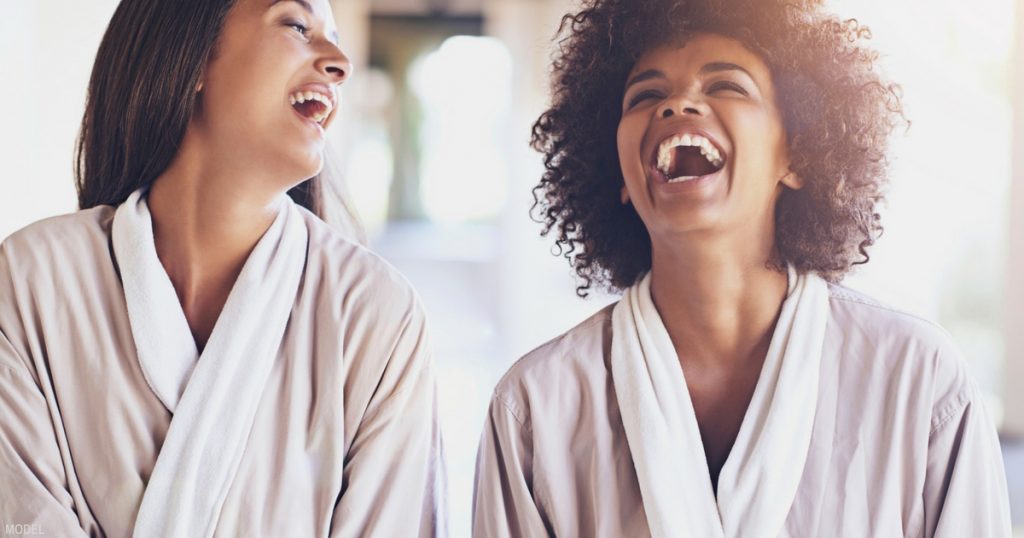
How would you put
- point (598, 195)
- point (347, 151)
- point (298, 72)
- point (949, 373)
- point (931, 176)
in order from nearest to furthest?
point (949, 373) → point (298, 72) → point (598, 195) → point (931, 176) → point (347, 151)

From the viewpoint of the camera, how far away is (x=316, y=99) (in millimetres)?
1556

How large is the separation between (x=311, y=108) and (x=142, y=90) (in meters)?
0.26

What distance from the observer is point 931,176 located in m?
4.25

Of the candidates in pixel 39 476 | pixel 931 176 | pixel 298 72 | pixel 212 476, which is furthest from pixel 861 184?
pixel 931 176

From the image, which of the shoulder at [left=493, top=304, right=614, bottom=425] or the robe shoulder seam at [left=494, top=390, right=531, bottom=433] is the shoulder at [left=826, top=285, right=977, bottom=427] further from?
the robe shoulder seam at [left=494, top=390, right=531, bottom=433]

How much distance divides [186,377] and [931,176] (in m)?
3.62

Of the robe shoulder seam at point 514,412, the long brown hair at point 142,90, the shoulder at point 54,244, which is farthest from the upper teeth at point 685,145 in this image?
the shoulder at point 54,244

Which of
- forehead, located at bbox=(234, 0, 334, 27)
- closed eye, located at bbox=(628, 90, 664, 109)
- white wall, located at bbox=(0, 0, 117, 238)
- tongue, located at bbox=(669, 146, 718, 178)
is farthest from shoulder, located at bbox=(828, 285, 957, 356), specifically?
white wall, located at bbox=(0, 0, 117, 238)

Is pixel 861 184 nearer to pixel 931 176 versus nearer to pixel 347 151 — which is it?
pixel 931 176

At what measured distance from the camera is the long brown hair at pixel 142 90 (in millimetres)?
1534

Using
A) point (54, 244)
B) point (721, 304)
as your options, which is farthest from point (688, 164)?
point (54, 244)

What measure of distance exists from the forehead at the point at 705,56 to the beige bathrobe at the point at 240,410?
20.3 inches

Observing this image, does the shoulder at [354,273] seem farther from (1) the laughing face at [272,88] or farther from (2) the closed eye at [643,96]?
(2) the closed eye at [643,96]

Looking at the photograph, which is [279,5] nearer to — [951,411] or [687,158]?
[687,158]
